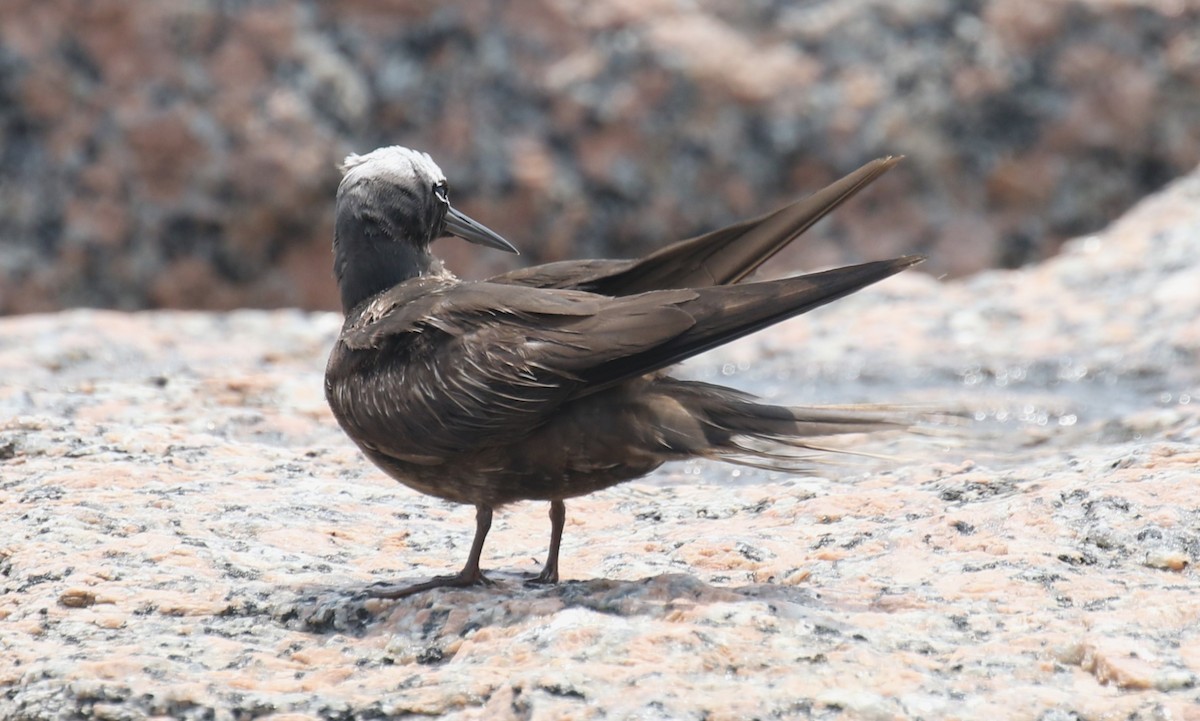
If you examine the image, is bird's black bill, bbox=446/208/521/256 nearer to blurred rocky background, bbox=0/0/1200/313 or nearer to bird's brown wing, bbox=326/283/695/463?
bird's brown wing, bbox=326/283/695/463

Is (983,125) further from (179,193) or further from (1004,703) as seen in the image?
(1004,703)

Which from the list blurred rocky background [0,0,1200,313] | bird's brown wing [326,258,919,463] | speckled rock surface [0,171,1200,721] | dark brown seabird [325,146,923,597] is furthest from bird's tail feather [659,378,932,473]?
blurred rocky background [0,0,1200,313]

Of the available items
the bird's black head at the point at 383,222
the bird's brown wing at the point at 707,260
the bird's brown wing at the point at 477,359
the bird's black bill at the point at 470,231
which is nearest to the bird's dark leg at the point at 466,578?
the bird's brown wing at the point at 477,359

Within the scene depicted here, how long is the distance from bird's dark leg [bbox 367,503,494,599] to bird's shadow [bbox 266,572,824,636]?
34 mm

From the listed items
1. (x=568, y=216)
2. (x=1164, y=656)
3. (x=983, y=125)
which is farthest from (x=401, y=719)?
(x=983, y=125)

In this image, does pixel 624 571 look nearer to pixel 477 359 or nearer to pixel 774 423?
pixel 774 423

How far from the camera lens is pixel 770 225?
436cm

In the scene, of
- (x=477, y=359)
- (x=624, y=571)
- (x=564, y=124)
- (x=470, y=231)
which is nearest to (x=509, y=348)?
(x=477, y=359)

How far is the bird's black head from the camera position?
5.32 m

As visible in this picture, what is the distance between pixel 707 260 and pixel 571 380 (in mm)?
517

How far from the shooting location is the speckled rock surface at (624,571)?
11.6 feet

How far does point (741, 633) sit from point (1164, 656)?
928 mm

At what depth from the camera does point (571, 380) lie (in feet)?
14.2

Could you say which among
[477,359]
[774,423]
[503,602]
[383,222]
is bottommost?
[503,602]
